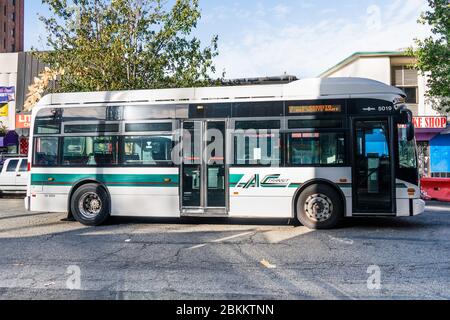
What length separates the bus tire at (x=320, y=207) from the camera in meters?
8.36

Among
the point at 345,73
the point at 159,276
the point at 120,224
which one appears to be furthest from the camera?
the point at 345,73

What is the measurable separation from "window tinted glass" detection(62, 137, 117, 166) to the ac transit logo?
326 centimetres

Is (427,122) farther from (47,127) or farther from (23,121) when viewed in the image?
(23,121)

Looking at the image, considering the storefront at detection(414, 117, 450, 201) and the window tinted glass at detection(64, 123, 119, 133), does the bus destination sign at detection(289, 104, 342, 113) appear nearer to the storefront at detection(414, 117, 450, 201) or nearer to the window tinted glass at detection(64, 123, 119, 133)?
the window tinted glass at detection(64, 123, 119, 133)

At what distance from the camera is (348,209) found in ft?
27.3

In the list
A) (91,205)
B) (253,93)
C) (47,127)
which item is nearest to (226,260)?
(253,93)

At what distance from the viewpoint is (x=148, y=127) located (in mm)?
9148

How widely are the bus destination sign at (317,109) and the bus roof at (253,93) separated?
0.67ft

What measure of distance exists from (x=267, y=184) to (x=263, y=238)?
A: 135 centimetres

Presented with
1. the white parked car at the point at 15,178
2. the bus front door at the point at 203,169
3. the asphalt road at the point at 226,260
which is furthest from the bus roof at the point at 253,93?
the white parked car at the point at 15,178

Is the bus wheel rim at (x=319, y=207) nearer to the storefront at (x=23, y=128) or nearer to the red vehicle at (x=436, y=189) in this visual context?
the red vehicle at (x=436, y=189)
